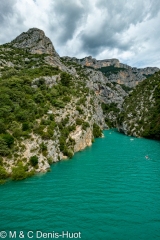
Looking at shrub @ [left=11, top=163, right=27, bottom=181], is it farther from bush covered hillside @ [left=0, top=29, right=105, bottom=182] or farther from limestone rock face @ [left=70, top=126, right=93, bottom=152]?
limestone rock face @ [left=70, top=126, right=93, bottom=152]

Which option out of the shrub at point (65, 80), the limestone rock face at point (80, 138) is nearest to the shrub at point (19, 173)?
the limestone rock face at point (80, 138)

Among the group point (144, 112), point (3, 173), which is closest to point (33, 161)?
point (3, 173)

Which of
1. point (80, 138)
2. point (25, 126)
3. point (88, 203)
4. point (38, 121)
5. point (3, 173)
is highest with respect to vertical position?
point (38, 121)

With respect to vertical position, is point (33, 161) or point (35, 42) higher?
point (35, 42)

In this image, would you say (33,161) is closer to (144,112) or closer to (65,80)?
(65,80)

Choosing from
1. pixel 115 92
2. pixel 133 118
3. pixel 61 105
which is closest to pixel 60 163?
pixel 61 105

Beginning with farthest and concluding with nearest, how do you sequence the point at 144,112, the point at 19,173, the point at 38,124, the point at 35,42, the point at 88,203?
the point at 35,42
the point at 144,112
the point at 38,124
the point at 19,173
the point at 88,203

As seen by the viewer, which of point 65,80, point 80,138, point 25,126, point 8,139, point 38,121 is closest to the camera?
point 8,139
